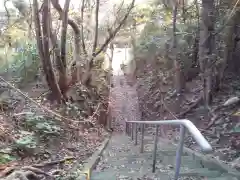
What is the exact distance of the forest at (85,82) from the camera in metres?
5.77

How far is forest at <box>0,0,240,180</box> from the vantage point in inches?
227

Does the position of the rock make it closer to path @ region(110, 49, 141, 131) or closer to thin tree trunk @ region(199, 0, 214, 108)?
thin tree trunk @ region(199, 0, 214, 108)

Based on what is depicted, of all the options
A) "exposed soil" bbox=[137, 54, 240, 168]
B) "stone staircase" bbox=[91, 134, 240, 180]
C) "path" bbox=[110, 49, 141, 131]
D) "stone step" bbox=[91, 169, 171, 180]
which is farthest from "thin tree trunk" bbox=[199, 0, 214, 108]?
"path" bbox=[110, 49, 141, 131]

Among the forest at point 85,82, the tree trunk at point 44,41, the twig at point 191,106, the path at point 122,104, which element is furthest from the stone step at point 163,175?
the path at point 122,104

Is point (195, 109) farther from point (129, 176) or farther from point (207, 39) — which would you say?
point (129, 176)

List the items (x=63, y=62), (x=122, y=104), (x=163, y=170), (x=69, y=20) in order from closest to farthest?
(x=163, y=170), (x=63, y=62), (x=69, y=20), (x=122, y=104)

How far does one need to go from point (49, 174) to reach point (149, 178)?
1.35 meters

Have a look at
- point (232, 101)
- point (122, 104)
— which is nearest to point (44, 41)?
point (232, 101)

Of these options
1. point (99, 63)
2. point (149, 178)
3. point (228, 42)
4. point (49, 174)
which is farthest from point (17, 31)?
point (149, 178)

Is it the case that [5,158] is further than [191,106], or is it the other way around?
[191,106]

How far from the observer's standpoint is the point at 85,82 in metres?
12.0

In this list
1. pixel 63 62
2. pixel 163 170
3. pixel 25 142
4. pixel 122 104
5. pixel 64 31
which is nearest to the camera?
pixel 163 170

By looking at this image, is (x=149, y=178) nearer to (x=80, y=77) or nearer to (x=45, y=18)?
(x=45, y=18)

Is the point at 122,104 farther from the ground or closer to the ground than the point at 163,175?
closer to the ground
